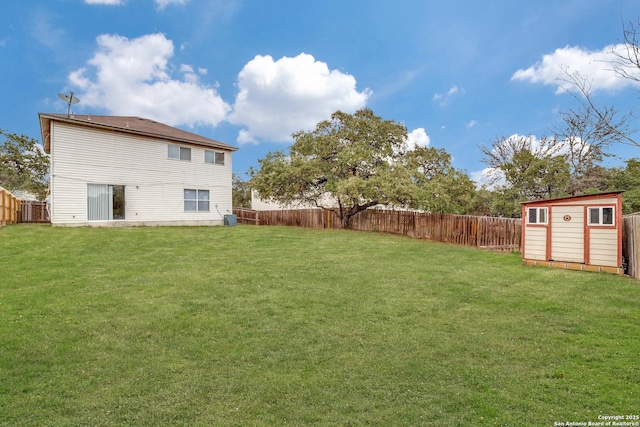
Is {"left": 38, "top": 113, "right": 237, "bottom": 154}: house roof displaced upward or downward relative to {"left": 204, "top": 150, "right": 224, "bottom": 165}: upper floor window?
upward

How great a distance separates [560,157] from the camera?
18766mm

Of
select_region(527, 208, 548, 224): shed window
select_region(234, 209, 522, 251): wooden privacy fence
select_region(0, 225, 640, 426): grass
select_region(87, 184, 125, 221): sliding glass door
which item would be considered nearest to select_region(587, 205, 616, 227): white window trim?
select_region(527, 208, 548, 224): shed window

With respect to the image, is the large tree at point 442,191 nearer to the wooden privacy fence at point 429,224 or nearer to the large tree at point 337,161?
the wooden privacy fence at point 429,224

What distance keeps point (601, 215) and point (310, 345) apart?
8.94 metres

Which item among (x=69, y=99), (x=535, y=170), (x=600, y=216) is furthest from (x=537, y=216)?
(x=69, y=99)

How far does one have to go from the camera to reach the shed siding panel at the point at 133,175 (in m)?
14.8

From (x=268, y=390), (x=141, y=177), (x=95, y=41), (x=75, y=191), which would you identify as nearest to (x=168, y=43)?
(x=95, y=41)

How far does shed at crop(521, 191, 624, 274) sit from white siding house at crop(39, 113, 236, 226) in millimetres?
16299

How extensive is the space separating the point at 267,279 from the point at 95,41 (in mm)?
16765

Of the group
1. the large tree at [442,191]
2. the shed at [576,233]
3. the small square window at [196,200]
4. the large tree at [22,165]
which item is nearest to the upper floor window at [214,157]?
the small square window at [196,200]

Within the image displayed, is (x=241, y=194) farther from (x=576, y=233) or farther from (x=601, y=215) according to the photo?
(x=601, y=215)

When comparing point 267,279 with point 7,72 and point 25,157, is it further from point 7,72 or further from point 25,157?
point 25,157

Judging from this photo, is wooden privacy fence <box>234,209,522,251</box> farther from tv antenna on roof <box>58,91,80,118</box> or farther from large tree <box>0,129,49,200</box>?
large tree <box>0,129,49,200</box>

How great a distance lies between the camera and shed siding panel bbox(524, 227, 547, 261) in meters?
9.88
